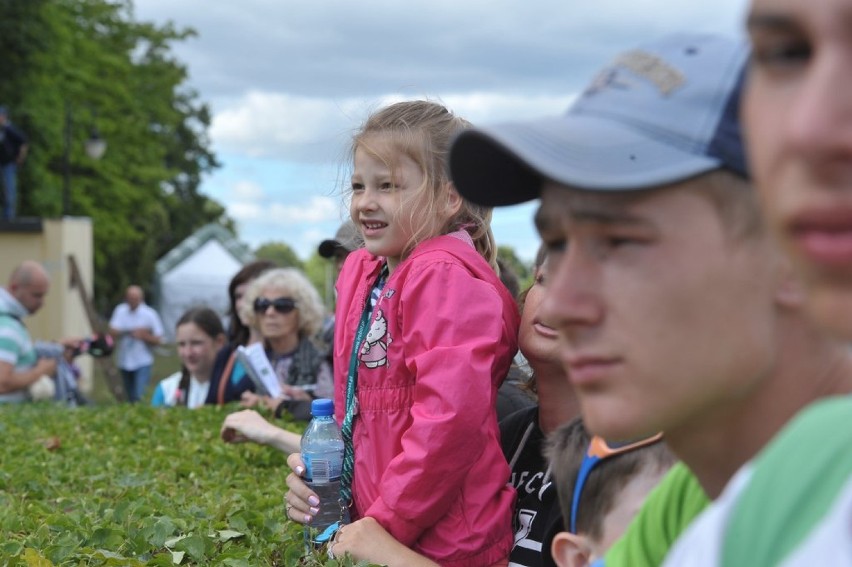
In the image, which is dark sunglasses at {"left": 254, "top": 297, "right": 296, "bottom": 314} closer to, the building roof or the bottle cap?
the bottle cap

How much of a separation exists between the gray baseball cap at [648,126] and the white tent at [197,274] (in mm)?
31079

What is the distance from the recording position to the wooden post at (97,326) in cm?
1870

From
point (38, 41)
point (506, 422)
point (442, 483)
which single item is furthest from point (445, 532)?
point (38, 41)

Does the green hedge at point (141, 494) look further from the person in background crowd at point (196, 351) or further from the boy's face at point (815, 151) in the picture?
the boy's face at point (815, 151)

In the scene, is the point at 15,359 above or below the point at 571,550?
below

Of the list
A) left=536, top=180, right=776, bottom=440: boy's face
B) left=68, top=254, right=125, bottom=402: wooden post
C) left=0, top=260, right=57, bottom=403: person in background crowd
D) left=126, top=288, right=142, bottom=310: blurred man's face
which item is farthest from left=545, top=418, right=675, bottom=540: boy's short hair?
left=126, top=288, right=142, bottom=310: blurred man's face

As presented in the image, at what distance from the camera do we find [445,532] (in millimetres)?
3273

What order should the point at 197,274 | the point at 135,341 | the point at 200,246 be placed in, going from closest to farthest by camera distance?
the point at 135,341
the point at 197,274
the point at 200,246

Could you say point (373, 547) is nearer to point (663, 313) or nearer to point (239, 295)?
point (663, 313)

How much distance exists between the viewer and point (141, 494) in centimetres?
457

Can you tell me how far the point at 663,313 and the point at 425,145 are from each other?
7.58 feet

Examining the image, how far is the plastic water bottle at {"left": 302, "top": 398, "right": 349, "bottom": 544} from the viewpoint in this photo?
343 centimetres

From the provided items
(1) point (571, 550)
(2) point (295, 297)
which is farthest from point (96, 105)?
(1) point (571, 550)

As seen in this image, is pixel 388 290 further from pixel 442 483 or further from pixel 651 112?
pixel 651 112
